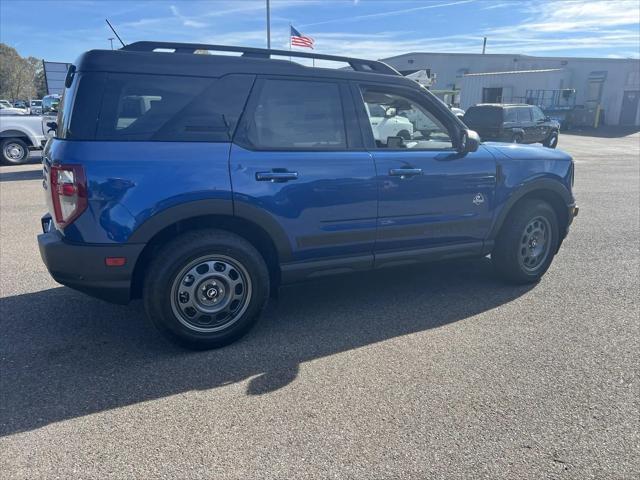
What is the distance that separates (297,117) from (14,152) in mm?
12340

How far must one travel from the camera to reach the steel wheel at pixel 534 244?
471 cm

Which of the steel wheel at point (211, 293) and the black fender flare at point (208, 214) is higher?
the black fender flare at point (208, 214)

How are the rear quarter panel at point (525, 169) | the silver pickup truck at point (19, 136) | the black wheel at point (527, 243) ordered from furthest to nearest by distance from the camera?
the silver pickup truck at point (19, 136)
the black wheel at point (527, 243)
the rear quarter panel at point (525, 169)

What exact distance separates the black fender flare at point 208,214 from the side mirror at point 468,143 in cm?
177

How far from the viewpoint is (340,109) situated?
3.75m

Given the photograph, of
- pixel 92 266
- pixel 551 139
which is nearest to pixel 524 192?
pixel 92 266

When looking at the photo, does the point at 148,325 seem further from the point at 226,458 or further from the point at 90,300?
the point at 226,458

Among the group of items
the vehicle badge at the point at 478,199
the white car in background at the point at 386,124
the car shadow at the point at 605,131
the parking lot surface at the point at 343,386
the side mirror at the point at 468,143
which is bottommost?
the car shadow at the point at 605,131

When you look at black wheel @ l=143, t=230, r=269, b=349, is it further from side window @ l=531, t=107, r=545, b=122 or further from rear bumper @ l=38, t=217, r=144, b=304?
side window @ l=531, t=107, r=545, b=122

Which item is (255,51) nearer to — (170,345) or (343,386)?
(170,345)

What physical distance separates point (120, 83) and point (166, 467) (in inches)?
89.6

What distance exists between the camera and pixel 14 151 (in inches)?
508

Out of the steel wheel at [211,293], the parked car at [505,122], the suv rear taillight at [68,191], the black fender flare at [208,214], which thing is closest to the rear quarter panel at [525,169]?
the black fender flare at [208,214]

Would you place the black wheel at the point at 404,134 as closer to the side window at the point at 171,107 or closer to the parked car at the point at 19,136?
the side window at the point at 171,107
